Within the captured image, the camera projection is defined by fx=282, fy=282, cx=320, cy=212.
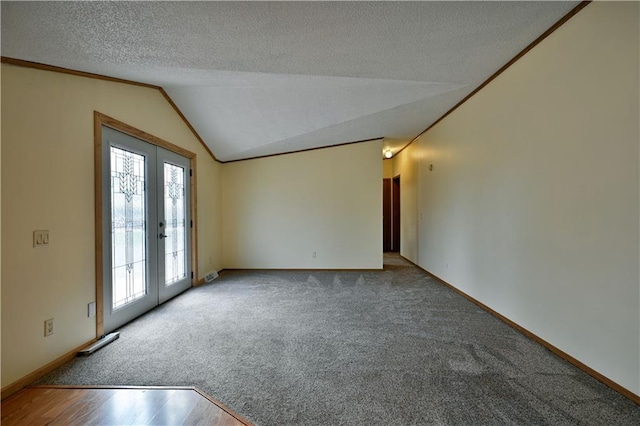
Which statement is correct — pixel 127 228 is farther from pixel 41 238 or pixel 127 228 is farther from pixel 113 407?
pixel 113 407

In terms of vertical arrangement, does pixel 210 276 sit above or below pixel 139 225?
below

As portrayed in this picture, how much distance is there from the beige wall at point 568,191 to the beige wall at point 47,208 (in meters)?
3.99

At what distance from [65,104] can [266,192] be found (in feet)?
11.8

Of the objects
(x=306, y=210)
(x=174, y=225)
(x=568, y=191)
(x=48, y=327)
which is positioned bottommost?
(x=48, y=327)

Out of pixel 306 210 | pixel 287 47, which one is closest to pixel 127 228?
pixel 287 47

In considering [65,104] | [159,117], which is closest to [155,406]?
[65,104]

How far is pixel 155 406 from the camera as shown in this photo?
174cm

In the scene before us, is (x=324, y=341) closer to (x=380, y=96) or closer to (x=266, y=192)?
(x=380, y=96)

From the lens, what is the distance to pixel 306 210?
18.7ft

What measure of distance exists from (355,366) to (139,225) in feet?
9.04

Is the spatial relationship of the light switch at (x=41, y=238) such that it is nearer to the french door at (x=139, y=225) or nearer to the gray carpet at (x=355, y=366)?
the french door at (x=139, y=225)

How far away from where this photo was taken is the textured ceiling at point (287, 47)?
5.91 feet

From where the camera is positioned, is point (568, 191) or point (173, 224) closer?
point (568, 191)

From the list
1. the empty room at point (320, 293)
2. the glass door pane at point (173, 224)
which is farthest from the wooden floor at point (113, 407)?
the glass door pane at point (173, 224)
